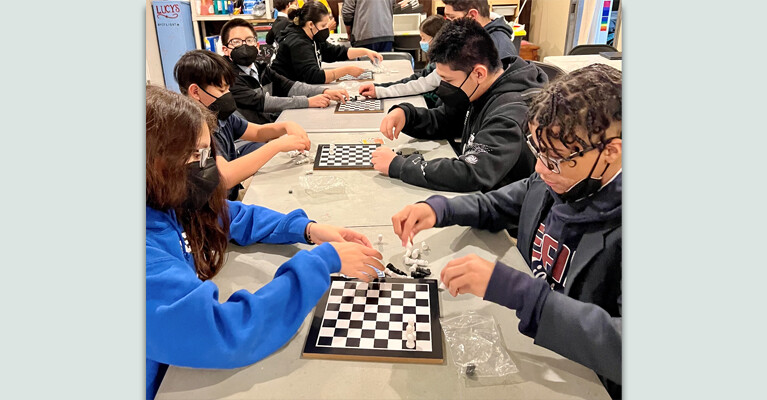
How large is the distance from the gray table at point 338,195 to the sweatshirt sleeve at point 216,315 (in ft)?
1.48

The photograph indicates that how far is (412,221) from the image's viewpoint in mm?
1167

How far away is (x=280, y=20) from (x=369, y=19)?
3.49 ft

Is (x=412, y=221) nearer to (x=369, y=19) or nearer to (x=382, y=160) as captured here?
(x=382, y=160)

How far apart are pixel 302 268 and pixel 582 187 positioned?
1.67 ft

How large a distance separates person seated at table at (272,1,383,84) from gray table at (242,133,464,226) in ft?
4.61

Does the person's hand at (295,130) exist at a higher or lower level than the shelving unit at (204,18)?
lower

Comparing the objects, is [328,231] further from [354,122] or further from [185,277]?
[354,122]

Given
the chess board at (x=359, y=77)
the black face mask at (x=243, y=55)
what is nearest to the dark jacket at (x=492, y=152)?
the black face mask at (x=243, y=55)

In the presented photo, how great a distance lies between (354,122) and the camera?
2.14m

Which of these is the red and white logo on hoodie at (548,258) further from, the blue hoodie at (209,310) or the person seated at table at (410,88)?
the person seated at table at (410,88)

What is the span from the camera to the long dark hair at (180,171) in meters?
0.83

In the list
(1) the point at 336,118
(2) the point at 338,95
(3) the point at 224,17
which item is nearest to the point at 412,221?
(1) the point at 336,118

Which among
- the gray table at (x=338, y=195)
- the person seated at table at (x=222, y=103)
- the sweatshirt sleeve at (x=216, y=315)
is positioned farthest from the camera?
the person seated at table at (x=222, y=103)

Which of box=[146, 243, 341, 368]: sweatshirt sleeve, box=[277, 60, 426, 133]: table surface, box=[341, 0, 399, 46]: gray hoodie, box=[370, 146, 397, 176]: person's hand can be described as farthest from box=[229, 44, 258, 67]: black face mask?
box=[146, 243, 341, 368]: sweatshirt sleeve
